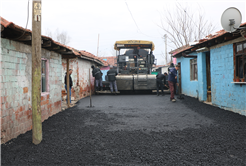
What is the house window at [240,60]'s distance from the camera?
7676 millimetres

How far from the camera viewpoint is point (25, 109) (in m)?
5.93

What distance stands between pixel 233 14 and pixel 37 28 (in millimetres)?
5371

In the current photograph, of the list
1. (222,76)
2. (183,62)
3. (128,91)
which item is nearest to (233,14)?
(222,76)

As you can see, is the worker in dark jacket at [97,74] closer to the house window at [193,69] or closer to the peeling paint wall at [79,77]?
the peeling paint wall at [79,77]

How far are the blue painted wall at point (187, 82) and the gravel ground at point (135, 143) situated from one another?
598 centimetres

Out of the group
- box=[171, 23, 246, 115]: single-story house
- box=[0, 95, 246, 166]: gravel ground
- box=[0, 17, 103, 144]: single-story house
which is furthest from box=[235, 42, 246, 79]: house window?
box=[0, 17, 103, 144]: single-story house

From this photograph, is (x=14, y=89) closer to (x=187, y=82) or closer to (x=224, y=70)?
(x=224, y=70)

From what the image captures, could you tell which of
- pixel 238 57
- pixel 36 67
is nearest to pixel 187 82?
pixel 238 57

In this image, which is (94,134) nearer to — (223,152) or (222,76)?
(223,152)

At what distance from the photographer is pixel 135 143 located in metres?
4.66

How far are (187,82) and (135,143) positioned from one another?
35.2 ft

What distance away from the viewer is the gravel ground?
148 inches

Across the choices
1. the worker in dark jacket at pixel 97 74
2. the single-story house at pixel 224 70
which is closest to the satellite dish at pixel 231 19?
the single-story house at pixel 224 70

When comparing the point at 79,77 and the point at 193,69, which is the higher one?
the point at 193,69
